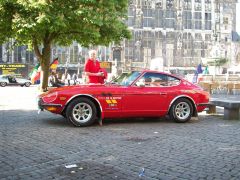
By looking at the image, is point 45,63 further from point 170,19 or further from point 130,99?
point 170,19

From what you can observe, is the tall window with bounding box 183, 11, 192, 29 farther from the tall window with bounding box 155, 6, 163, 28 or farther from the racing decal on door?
the racing decal on door

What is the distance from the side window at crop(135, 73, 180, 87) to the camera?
1005cm

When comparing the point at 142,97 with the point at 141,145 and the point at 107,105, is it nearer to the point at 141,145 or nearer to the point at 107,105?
the point at 107,105

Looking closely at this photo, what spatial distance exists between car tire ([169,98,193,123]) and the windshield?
1.30m

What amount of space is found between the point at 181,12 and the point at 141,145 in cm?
6660

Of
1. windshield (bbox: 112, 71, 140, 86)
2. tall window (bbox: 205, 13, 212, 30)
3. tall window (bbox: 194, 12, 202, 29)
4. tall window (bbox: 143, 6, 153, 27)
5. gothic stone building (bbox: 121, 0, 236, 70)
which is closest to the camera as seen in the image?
windshield (bbox: 112, 71, 140, 86)

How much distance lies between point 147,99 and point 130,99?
19.0 inches

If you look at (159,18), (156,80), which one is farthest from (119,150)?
(159,18)

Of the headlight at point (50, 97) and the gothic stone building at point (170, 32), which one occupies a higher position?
the gothic stone building at point (170, 32)

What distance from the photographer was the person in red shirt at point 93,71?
10.9 meters

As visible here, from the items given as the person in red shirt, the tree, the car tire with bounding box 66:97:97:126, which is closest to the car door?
the car tire with bounding box 66:97:97:126

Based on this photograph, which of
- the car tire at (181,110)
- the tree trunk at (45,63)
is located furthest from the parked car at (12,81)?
the car tire at (181,110)

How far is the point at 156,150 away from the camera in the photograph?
6.74 meters

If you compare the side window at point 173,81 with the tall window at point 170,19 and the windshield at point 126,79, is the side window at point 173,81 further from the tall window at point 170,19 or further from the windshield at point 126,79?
the tall window at point 170,19
